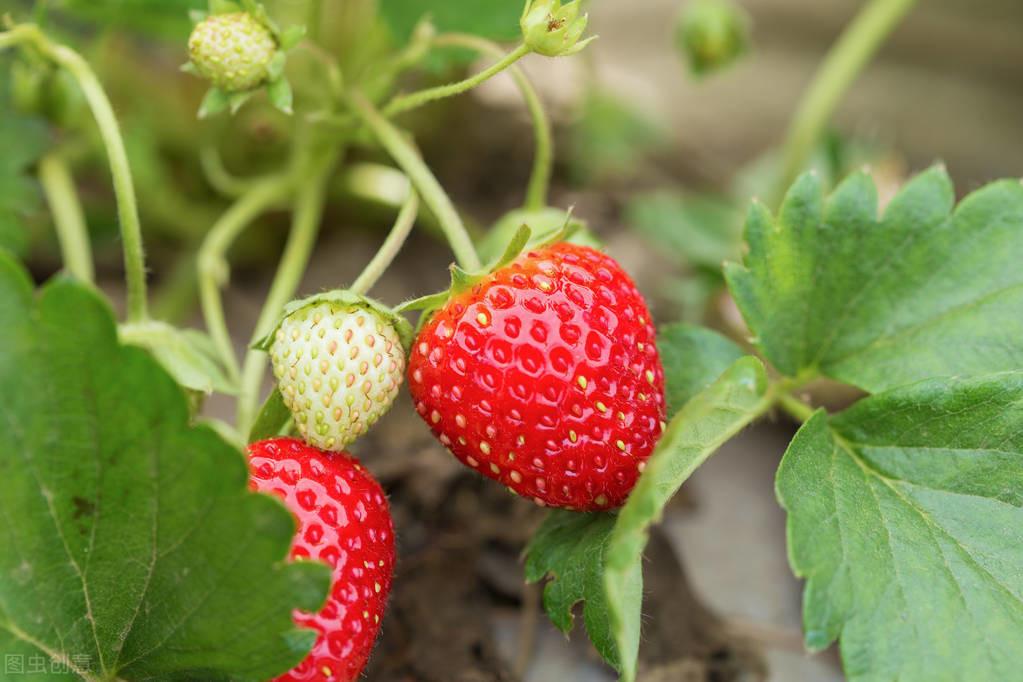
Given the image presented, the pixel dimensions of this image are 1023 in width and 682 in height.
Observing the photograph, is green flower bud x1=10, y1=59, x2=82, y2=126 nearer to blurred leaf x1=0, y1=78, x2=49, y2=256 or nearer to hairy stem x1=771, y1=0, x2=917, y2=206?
blurred leaf x1=0, y1=78, x2=49, y2=256

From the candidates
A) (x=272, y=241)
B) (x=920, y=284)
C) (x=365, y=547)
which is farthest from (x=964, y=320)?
(x=272, y=241)

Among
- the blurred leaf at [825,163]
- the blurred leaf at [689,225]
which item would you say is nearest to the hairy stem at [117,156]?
the blurred leaf at [689,225]

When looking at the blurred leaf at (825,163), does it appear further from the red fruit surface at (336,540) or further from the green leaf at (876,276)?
the red fruit surface at (336,540)

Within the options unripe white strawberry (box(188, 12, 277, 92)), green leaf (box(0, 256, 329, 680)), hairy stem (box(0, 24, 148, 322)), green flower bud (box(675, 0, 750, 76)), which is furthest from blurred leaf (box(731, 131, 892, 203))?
green leaf (box(0, 256, 329, 680))

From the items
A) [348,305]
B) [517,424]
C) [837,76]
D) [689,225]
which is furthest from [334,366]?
[837,76]

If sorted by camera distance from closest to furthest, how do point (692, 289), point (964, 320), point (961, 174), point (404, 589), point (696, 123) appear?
point (964, 320), point (404, 589), point (692, 289), point (961, 174), point (696, 123)

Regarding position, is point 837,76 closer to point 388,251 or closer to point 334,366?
point 388,251

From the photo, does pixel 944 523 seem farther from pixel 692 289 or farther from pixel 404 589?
pixel 692 289

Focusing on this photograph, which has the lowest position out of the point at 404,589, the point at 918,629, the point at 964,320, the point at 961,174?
the point at 404,589
